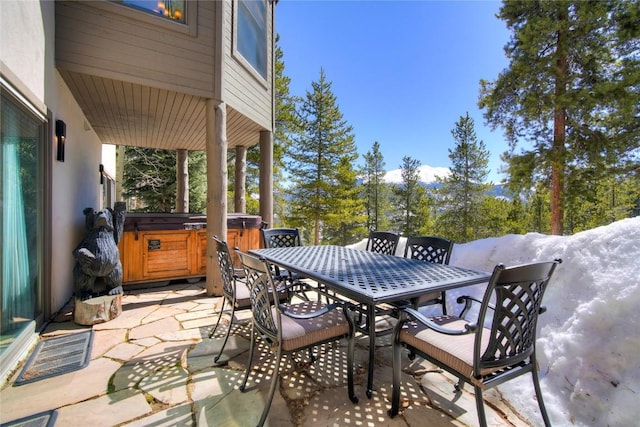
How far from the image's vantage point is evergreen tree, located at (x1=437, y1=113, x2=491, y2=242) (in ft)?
56.1

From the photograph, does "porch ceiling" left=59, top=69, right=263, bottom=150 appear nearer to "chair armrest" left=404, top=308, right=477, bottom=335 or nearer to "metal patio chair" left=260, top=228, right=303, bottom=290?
"metal patio chair" left=260, top=228, right=303, bottom=290

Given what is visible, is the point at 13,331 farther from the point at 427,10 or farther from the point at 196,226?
the point at 427,10

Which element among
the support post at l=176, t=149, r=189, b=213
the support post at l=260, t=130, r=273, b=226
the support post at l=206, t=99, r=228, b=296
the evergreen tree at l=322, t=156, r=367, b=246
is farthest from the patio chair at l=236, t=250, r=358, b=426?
the evergreen tree at l=322, t=156, r=367, b=246

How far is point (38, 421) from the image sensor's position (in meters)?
1.68

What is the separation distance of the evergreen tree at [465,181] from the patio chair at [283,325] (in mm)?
16909

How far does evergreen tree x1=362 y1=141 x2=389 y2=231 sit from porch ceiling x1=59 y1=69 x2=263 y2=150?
18018 millimetres

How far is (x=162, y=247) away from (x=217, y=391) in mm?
3173

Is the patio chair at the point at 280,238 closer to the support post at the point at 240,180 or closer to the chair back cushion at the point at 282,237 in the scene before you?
the chair back cushion at the point at 282,237

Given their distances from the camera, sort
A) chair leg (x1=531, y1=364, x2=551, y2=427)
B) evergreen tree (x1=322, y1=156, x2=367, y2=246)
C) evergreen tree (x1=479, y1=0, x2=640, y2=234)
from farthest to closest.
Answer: evergreen tree (x1=322, y1=156, x2=367, y2=246) < evergreen tree (x1=479, y1=0, x2=640, y2=234) < chair leg (x1=531, y1=364, x2=551, y2=427)

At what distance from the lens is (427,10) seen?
25.4 ft

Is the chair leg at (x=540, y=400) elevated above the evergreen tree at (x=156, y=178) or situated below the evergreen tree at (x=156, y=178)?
below

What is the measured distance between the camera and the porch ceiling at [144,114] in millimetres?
3791

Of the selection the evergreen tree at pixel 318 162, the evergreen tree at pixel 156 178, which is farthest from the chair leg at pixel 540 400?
the evergreen tree at pixel 318 162

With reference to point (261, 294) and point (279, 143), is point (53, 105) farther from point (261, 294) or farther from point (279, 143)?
point (279, 143)
